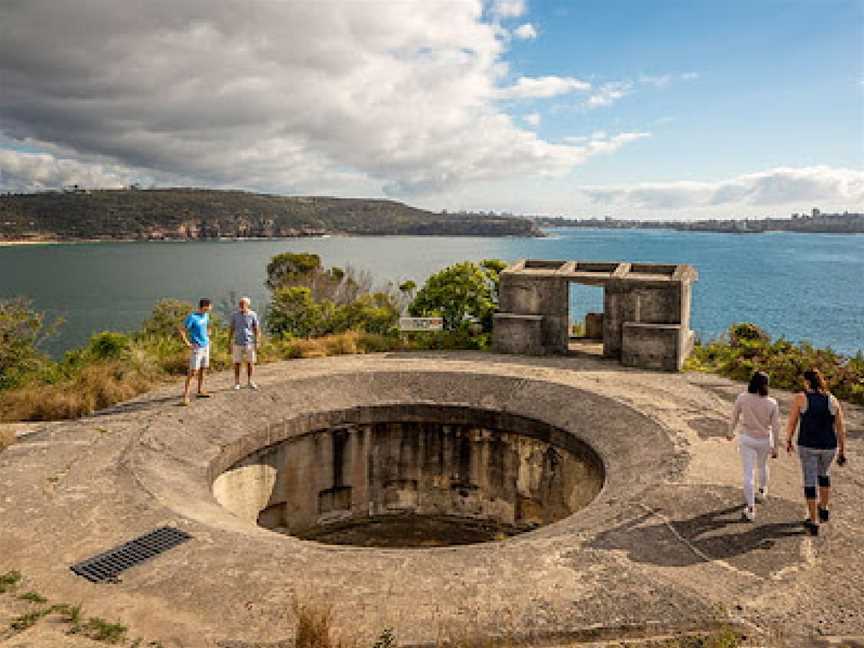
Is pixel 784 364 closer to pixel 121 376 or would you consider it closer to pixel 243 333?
pixel 243 333

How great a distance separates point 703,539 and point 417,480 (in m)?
6.91

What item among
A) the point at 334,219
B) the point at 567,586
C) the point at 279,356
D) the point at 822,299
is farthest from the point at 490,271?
the point at 334,219

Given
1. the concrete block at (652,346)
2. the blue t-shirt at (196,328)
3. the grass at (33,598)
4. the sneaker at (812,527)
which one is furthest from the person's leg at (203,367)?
the sneaker at (812,527)

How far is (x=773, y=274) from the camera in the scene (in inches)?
3642

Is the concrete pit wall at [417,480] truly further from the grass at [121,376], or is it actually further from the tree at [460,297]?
the tree at [460,297]

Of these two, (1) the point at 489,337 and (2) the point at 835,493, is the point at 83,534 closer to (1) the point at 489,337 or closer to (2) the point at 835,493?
(2) the point at 835,493

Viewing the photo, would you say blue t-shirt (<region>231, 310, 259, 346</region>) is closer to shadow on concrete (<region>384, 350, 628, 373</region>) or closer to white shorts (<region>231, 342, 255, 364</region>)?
white shorts (<region>231, 342, 255, 364</region>)

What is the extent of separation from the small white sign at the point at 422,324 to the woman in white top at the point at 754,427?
10681 mm

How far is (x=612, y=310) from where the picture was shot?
14.7 meters

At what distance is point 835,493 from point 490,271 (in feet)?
38.0

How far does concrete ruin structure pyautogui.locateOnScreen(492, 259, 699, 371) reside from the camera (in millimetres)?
13977

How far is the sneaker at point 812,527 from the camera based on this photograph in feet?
21.1

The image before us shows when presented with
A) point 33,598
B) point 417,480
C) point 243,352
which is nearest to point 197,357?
point 243,352

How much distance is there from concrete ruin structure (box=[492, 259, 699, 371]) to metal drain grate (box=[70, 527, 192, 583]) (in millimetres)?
9777
